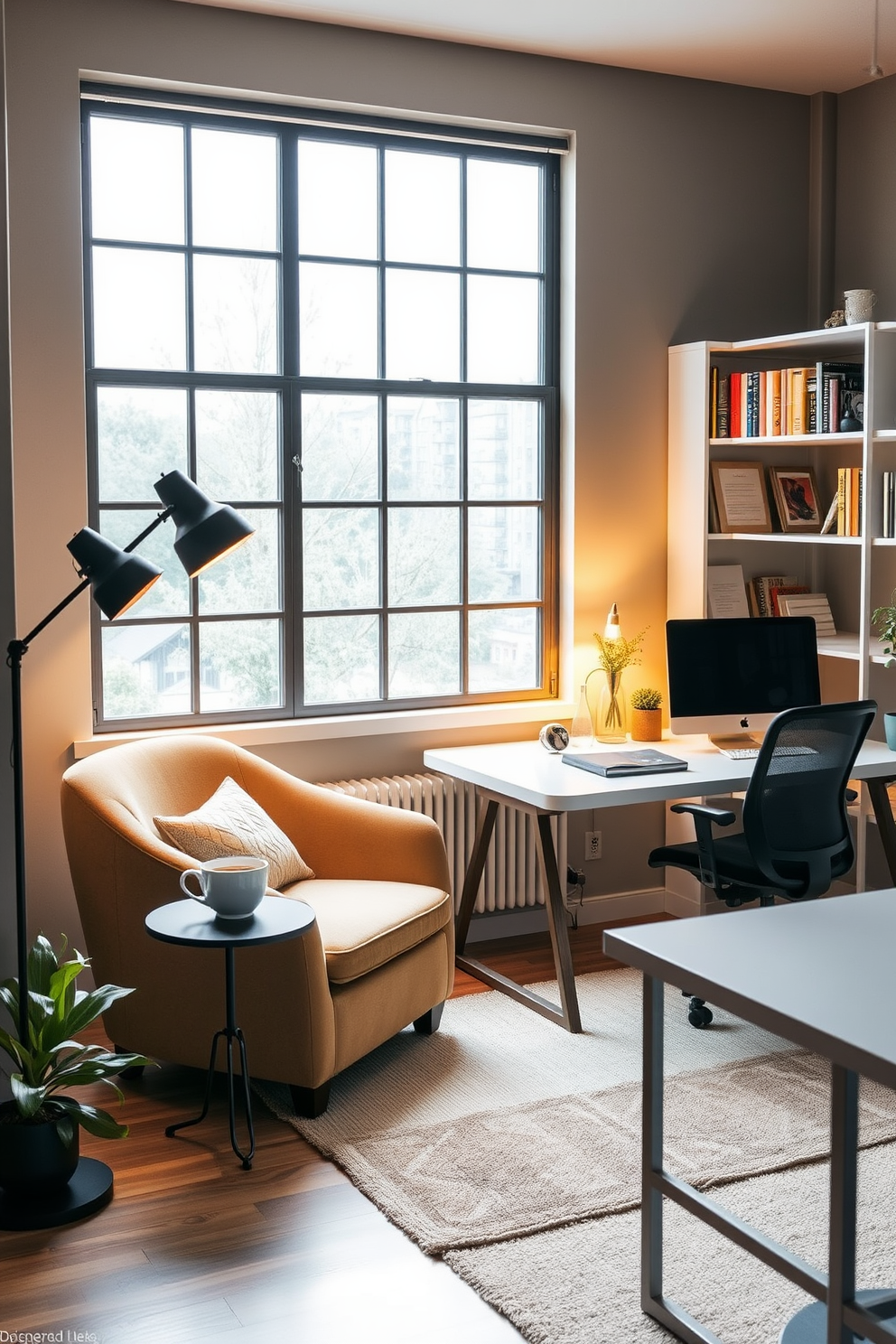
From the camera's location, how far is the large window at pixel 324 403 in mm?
4156

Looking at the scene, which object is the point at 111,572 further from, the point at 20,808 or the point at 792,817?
the point at 792,817

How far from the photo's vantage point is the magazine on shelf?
4031 mm

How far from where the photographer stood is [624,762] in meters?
4.12

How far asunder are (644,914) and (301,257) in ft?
8.68

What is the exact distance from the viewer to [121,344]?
4.14m

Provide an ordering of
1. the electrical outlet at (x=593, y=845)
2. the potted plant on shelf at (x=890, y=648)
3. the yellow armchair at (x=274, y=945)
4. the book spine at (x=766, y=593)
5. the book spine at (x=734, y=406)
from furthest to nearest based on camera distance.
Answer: the book spine at (x=766, y=593), the electrical outlet at (x=593, y=845), the book spine at (x=734, y=406), the potted plant on shelf at (x=890, y=648), the yellow armchair at (x=274, y=945)

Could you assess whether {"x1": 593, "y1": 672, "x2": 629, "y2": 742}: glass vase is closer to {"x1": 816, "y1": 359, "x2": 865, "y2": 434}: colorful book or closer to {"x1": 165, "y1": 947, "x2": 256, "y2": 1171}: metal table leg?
{"x1": 816, "y1": 359, "x2": 865, "y2": 434}: colorful book

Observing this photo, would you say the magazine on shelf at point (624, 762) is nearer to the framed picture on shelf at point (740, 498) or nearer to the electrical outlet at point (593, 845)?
the electrical outlet at point (593, 845)

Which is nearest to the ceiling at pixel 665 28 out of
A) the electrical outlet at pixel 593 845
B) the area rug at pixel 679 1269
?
the electrical outlet at pixel 593 845

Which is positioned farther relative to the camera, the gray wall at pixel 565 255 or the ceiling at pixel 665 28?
the ceiling at pixel 665 28

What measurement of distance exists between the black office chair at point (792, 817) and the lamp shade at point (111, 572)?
168cm

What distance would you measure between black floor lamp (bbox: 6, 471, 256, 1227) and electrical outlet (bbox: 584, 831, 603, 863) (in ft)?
7.46

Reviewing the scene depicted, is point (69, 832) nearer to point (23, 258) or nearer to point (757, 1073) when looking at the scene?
point (23, 258)

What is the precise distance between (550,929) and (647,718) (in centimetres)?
83
